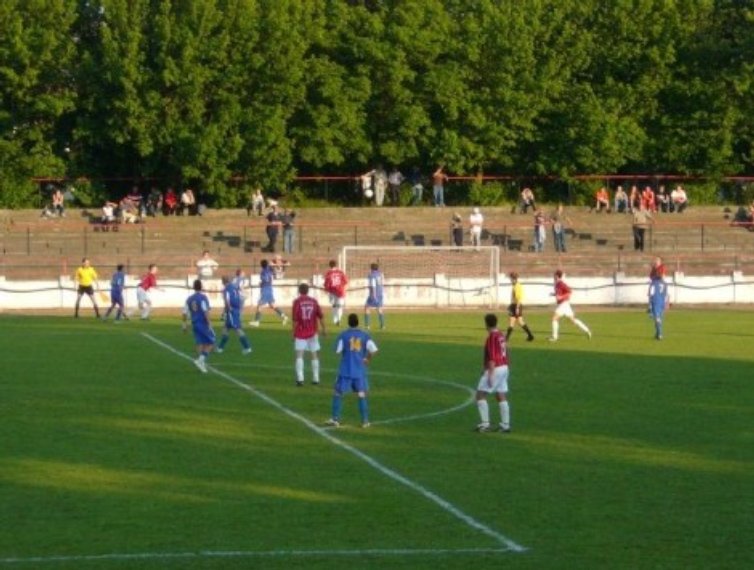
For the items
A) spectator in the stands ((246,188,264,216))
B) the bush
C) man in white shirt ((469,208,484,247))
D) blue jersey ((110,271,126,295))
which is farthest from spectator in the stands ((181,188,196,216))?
blue jersey ((110,271,126,295))

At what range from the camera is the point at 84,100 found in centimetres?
6875

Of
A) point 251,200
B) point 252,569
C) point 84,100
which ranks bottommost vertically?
point 252,569

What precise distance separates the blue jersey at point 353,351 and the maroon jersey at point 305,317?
524cm

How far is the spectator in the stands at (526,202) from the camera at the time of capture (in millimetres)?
67000

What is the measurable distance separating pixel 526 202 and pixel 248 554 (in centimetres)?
5486

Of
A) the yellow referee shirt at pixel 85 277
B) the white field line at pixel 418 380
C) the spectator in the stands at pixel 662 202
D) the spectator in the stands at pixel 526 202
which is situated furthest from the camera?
the spectator in the stands at pixel 662 202

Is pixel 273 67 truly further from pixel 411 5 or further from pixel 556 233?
pixel 556 233

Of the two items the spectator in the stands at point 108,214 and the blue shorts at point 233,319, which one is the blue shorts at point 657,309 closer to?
the blue shorts at point 233,319

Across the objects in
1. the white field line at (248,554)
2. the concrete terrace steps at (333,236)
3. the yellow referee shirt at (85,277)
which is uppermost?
the concrete terrace steps at (333,236)

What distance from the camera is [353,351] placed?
20141 mm

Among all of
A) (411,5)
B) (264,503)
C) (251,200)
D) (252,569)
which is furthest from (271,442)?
(411,5)

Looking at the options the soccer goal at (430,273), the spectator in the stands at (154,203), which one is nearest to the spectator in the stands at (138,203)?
the spectator in the stands at (154,203)

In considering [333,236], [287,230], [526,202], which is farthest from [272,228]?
[526,202]

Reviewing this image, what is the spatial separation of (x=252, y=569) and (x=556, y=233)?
48225 millimetres
